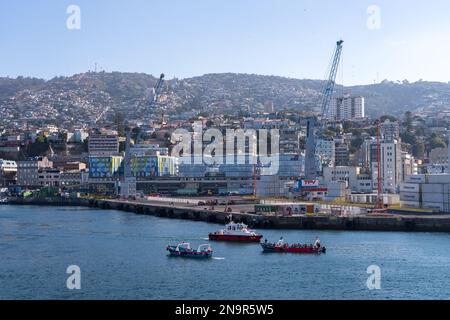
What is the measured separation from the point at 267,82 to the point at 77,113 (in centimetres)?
5235

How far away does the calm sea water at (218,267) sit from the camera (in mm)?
15805

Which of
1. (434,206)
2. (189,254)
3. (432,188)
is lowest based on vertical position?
(189,254)

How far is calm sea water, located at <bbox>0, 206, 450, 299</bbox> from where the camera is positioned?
15.8 meters

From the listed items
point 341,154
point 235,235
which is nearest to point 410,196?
point 235,235

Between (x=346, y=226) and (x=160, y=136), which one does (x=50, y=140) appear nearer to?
(x=160, y=136)

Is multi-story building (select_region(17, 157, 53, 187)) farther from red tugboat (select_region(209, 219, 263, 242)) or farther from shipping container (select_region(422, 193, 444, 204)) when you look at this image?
red tugboat (select_region(209, 219, 263, 242))

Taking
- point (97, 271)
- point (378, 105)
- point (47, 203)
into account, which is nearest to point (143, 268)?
point (97, 271)

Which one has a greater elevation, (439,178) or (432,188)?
(439,178)

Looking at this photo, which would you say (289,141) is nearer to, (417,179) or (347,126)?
(347,126)

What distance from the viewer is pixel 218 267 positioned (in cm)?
1967

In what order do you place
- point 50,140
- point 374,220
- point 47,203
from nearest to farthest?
point 374,220, point 47,203, point 50,140

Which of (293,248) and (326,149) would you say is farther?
(326,149)

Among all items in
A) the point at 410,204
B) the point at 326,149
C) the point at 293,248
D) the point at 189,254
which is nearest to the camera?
the point at 189,254
